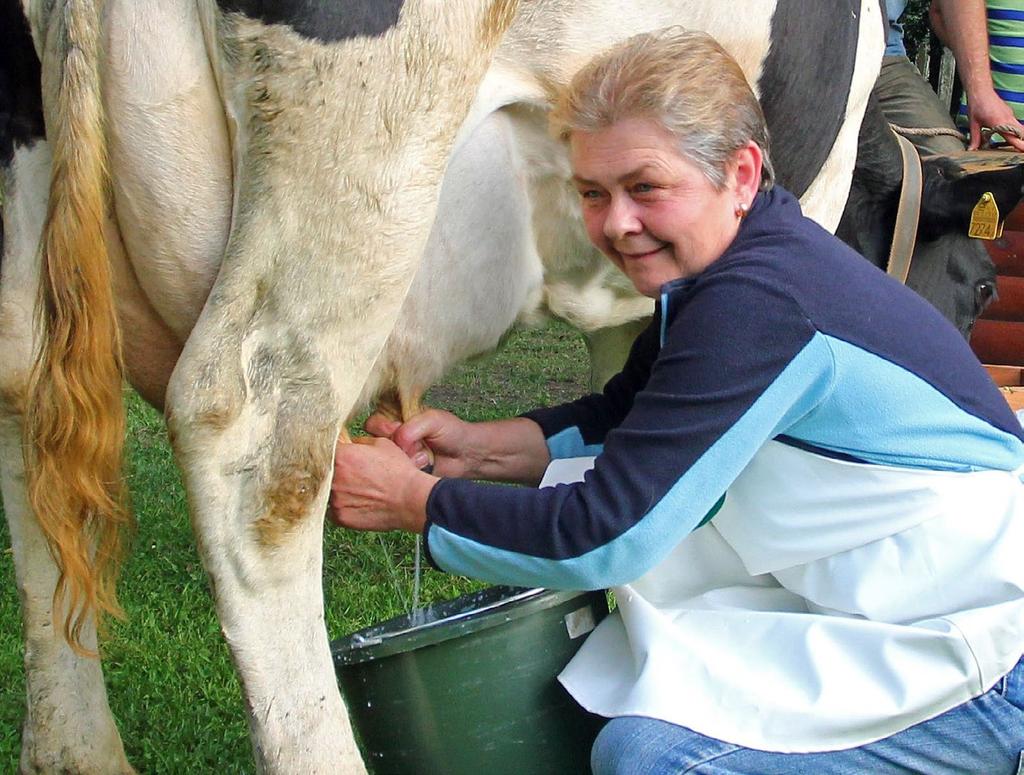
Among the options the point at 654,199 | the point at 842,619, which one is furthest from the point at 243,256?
the point at 842,619

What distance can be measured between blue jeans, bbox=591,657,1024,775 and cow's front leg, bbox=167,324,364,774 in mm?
516

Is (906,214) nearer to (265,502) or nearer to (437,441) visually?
(437,441)

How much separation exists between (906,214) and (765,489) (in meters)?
2.09

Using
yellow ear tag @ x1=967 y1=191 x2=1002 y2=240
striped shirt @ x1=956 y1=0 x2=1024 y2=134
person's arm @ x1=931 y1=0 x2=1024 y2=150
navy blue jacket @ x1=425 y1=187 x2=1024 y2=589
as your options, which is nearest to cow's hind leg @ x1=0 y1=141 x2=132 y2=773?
navy blue jacket @ x1=425 y1=187 x2=1024 y2=589

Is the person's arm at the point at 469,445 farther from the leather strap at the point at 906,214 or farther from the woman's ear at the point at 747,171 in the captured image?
the leather strap at the point at 906,214

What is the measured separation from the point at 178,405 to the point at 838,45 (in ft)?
6.08

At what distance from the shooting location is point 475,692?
2248 millimetres

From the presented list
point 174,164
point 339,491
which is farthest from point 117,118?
point 339,491

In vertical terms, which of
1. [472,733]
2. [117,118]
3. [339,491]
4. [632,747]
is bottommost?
[472,733]

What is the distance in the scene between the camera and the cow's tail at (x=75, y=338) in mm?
2127

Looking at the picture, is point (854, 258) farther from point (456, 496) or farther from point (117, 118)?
point (117, 118)

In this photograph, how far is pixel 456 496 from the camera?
2.09 meters

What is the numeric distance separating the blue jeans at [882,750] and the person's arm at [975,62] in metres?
2.79

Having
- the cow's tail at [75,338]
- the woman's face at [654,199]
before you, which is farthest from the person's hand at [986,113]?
the cow's tail at [75,338]
